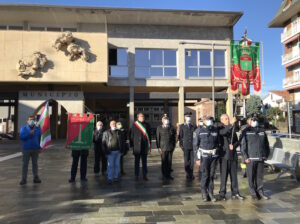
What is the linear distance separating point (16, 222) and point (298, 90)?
40.0 metres

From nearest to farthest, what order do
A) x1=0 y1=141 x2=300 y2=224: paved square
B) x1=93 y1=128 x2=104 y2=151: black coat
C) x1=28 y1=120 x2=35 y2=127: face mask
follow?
1. x1=0 y1=141 x2=300 y2=224: paved square
2. x1=28 y1=120 x2=35 y2=127: face mask
3. x1=93 y1=128 x2=104 y2=151: black coat

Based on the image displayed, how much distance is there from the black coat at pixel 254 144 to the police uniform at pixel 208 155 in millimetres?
754

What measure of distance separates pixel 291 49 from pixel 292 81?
16.4ft

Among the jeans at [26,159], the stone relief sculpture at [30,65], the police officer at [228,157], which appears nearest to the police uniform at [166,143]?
the police officer at [228,157]

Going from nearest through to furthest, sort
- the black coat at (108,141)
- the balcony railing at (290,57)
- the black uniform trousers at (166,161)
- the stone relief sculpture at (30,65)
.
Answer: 1. the black coat at (108,141)
2. the black uniform trousers at (166,161)
3. the stone relief sculpture at (30,65)
4. the balcony railing at (290,57)

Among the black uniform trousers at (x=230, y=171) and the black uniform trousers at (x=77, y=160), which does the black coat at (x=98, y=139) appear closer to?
the black uniform trousers at (x=77, y=160)

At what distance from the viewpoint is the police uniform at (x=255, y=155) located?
5.94 meters

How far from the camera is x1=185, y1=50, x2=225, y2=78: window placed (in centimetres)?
2461

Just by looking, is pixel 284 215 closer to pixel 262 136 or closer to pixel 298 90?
pixel 262 136

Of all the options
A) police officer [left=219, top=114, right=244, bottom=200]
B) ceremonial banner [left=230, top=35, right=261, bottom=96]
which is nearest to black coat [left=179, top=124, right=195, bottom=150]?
police officer [left=219, top=114, right=244, bottom=200]

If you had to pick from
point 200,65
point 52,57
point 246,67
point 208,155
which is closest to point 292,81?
point 200,65

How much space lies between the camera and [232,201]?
5676 mm

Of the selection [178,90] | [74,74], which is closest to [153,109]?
[178,90]

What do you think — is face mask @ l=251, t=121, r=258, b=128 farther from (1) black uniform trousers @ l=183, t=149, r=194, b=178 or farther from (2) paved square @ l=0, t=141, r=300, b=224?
(1) black uniform trousers @ l=183, t=149, r=194, b=178
